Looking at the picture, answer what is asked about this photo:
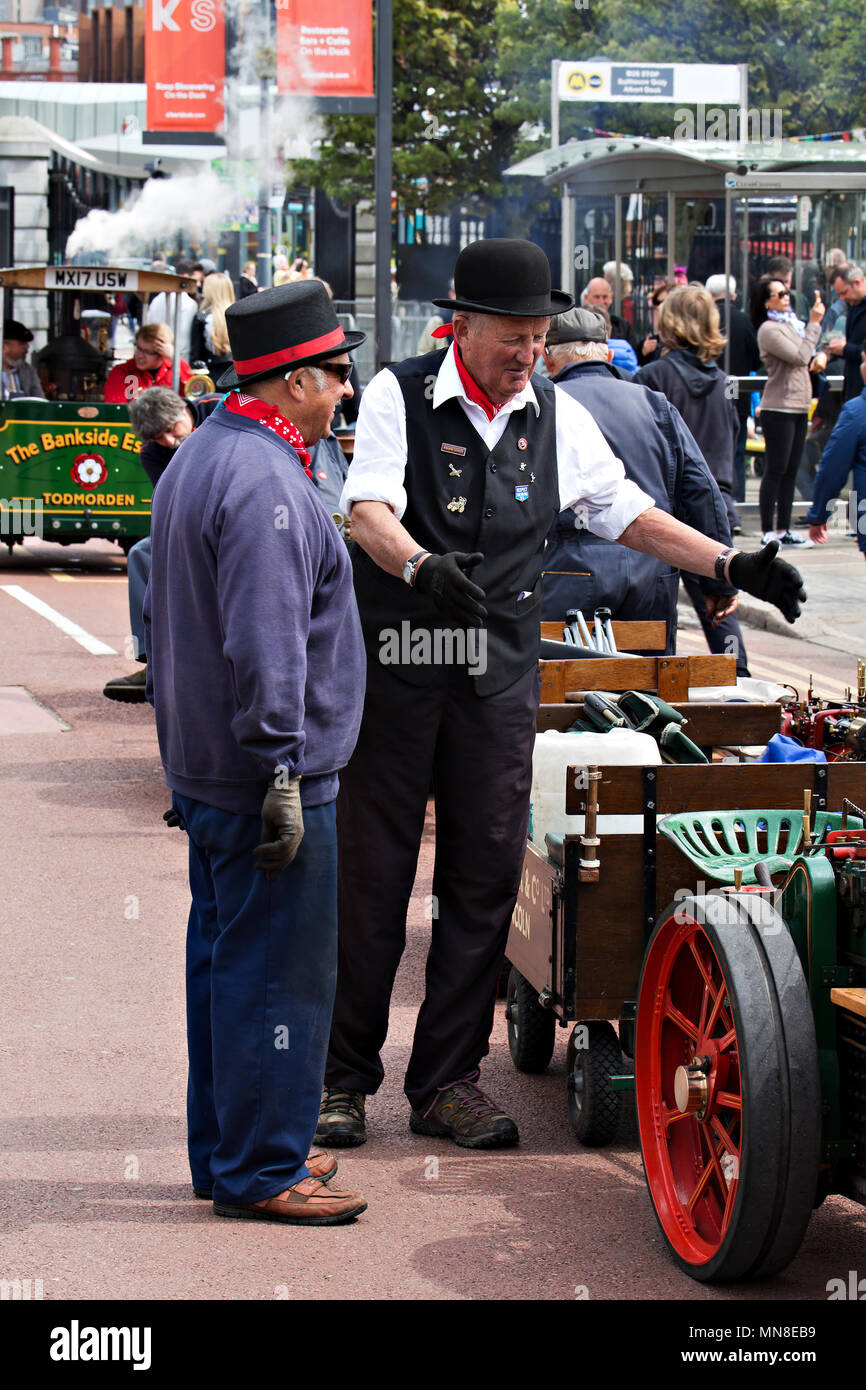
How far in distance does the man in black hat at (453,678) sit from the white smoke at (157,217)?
3825 centimetres

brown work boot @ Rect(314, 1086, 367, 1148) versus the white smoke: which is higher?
the white smoke

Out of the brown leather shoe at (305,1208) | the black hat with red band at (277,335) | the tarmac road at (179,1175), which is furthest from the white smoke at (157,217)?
the brown leather shoe at (305,1208)

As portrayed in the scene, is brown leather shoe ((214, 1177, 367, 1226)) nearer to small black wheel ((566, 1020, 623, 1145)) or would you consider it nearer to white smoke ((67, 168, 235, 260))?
small black wheel ((566, 1020, 623, 1145))

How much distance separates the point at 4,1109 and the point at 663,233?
1475 centimetres

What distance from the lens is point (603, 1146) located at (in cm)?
452

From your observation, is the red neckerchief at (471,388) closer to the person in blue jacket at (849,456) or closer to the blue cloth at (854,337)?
the person in blue jacket at (849,456)

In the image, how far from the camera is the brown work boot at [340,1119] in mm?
4512

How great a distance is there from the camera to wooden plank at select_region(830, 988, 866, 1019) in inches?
131

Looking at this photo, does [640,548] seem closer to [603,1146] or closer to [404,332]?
[603,1146]

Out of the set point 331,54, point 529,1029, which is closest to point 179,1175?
point 529,1029

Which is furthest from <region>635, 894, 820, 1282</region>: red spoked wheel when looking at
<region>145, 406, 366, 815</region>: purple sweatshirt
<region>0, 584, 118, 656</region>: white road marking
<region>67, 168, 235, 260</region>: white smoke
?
<region>67, 168, 235, 260</region>: white smoke

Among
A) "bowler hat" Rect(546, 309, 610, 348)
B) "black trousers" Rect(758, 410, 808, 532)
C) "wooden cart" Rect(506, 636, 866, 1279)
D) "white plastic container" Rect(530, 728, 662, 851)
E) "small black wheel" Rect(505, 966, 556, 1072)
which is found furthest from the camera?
"black trousers" Rect(758, 410, 808, 532)

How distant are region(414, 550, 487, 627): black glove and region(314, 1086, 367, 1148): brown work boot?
123 cm
